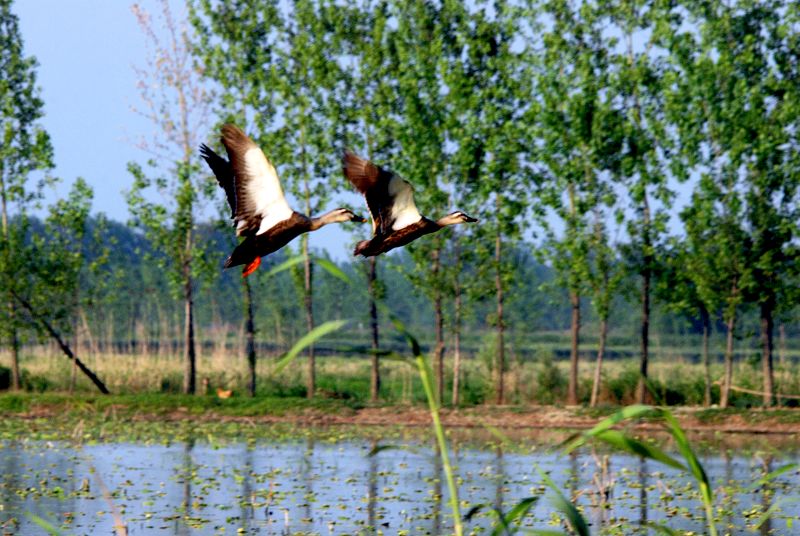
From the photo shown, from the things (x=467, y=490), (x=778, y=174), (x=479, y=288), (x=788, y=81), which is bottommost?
(x=467, y=490)

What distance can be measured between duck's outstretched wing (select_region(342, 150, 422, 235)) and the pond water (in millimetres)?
3226

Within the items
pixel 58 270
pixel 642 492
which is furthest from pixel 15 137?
pixel 642 492

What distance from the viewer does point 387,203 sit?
9141mm

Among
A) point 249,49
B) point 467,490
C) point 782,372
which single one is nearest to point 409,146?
point 249,49

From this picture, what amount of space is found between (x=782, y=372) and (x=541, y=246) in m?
6.55

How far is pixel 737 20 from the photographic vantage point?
2864cm

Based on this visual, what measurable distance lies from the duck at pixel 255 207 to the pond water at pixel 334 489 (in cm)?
259

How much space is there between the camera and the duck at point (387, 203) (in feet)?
28.8

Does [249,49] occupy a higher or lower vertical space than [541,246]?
higher

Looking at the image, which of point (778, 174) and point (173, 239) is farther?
point (173, 239)

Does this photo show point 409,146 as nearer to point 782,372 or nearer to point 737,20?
point 737,20

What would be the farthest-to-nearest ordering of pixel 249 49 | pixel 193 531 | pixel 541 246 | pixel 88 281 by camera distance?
pixel 88 281 < pixel 249 49 < pixel 541 246 < pixel 193 531

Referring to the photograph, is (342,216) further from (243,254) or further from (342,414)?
(342,414)

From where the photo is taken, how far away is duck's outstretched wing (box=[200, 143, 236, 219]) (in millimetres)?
9273
